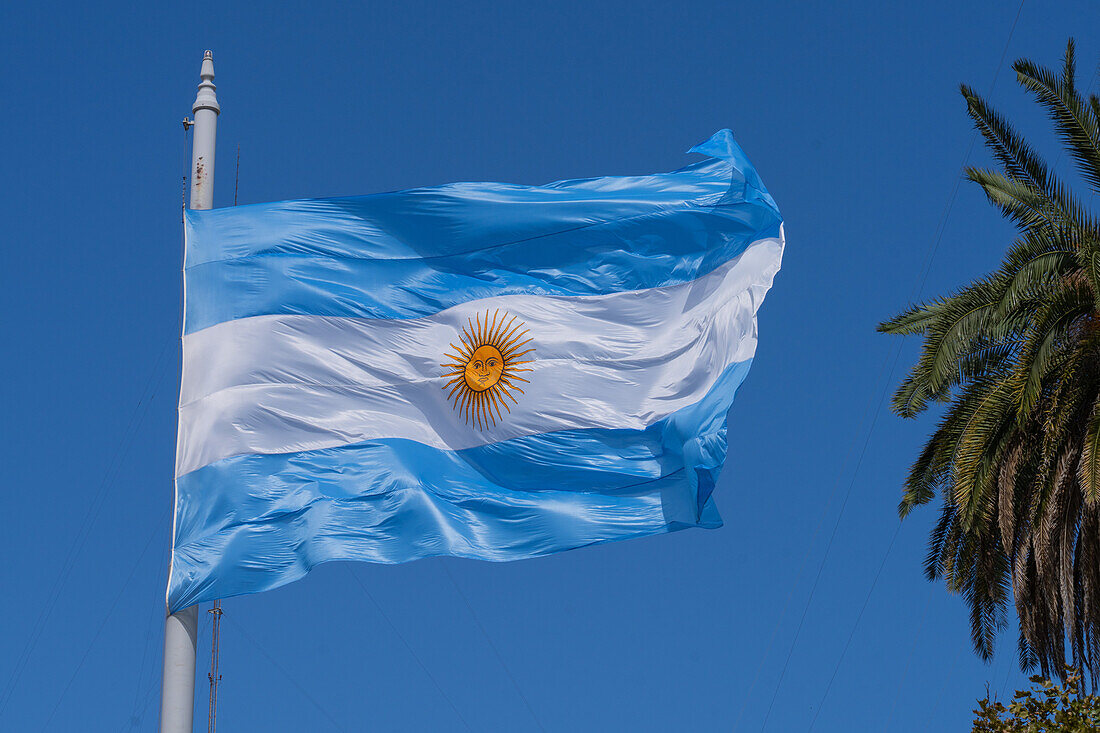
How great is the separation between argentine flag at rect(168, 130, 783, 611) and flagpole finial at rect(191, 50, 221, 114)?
1.08 meters

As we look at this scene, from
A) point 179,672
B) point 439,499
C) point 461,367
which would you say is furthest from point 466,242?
point 179,672

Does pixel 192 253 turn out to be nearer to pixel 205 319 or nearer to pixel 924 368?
pixel 205 319

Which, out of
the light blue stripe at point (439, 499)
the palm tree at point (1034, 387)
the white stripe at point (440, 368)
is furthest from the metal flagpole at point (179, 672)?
the palm tree at point (1034, 387)

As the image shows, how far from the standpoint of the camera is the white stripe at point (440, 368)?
15.3m

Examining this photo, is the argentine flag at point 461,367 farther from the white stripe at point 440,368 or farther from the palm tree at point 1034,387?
the palm tree at point 1034,387

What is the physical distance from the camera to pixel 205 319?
50.9 ft

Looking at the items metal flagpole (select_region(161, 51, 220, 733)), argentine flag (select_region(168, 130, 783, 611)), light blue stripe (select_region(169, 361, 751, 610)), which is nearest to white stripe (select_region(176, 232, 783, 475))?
argentine flag (select_region(168, 130, 783, 611))

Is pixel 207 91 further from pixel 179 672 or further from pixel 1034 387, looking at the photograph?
pixel 1034 387

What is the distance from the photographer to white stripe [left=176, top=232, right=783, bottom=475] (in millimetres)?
15266

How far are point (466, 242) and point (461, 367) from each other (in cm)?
139

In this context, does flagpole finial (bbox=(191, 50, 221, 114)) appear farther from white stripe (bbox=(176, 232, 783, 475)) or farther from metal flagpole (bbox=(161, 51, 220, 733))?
metal flagpole (bbox=(161, 51, 220, 733))

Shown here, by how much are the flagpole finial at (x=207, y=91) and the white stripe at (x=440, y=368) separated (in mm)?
2195

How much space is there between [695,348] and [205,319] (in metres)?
5.20

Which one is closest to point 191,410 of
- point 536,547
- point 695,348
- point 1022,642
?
point 536,547
